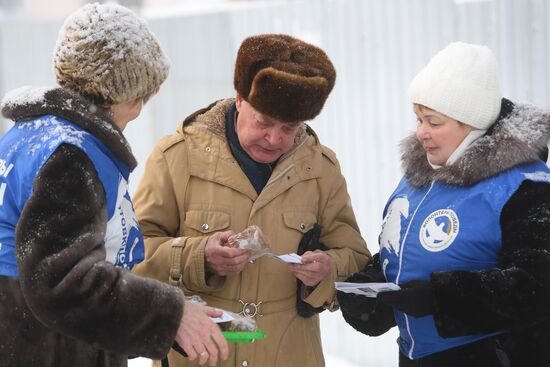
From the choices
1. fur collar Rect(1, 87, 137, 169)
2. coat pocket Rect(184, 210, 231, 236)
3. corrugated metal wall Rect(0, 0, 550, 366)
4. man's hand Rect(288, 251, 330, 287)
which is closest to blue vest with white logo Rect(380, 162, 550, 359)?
man's hand Rect(288, 251, 330, 287)

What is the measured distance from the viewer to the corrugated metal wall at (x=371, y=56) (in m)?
3.79

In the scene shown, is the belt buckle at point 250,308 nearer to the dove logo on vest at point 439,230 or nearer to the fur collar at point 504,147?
the dove logo on vest at point 439,230

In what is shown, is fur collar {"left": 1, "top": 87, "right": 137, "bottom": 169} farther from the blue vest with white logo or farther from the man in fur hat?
the blue vest with white logo

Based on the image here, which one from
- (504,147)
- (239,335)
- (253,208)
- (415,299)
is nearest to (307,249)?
(253,208)

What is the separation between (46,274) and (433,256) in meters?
1.32

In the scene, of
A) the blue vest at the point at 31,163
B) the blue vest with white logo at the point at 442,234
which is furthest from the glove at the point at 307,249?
the blue vest at the point at 31,163

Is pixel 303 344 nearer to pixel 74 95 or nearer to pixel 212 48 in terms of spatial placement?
pixel 74 95

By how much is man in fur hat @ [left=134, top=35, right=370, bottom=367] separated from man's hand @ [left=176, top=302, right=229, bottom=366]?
539 mm

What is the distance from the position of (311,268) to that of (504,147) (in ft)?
2.73

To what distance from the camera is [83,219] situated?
2.02m

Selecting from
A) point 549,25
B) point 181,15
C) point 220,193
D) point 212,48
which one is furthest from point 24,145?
point 181,15

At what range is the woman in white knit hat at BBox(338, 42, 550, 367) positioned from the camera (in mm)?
2461

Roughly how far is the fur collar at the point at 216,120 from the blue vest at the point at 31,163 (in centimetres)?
82

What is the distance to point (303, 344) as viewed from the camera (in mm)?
3020
